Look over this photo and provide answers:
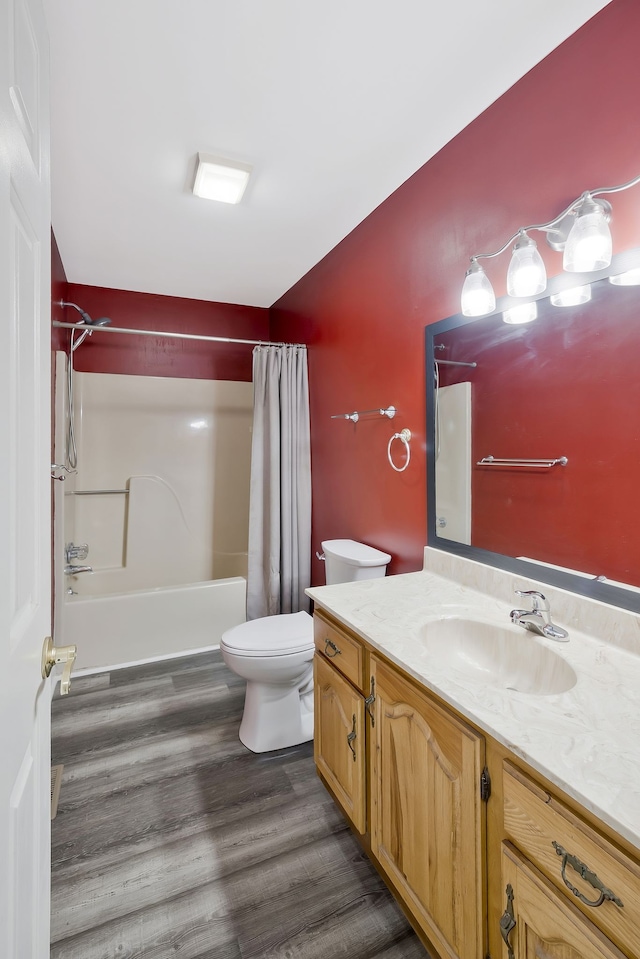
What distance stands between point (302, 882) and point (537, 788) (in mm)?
1029

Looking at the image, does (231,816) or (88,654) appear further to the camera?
(88,654)

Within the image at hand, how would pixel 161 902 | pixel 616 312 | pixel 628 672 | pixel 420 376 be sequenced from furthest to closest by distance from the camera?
1. pixel 420 376
2. pixel 161 902
3. pixel 616 312
4. pixel 628 672

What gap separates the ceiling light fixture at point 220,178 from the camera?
1.75 m

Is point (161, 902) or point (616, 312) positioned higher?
point (616, 312)

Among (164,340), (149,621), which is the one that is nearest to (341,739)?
(149,621)

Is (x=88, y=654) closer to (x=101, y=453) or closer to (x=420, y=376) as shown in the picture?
(x=101, y=453)

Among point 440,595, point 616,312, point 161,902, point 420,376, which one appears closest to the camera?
point 616,312

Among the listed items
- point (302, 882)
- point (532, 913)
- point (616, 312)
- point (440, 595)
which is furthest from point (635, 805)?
point (302, 882)

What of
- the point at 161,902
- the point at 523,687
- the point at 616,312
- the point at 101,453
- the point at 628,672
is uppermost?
the point at 616,312

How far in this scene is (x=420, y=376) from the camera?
1.89m

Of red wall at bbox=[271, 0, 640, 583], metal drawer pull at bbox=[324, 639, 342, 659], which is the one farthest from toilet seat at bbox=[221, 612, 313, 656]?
red wall at bbox=[271, 0, 640, 583]

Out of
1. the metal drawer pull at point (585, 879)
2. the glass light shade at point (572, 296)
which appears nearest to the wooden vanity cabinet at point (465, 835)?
the metal drawer pull at point (585, 879)

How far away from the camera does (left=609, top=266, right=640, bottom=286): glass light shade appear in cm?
110

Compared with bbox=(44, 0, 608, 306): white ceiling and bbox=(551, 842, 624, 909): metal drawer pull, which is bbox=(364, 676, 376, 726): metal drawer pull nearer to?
bbox=(551, 842, 624, 909): metal drawer pull
